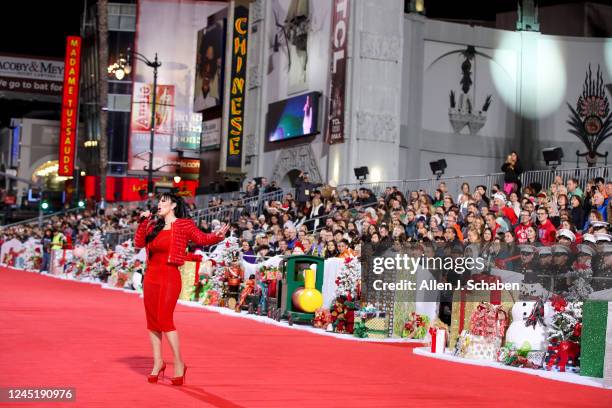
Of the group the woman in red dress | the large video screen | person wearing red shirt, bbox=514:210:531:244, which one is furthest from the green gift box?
the large video screen

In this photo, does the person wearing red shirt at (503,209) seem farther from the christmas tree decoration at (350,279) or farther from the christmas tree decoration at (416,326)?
the christmas tree decoration at (416,326)

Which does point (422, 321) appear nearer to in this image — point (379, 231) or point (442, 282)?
point (442, 282)

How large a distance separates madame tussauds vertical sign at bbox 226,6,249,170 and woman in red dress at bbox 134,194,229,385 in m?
35.5

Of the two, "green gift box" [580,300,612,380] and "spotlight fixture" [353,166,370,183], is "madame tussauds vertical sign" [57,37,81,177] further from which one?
"green gift box" [580,300,612,380]

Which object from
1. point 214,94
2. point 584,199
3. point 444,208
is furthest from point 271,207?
point 214,94

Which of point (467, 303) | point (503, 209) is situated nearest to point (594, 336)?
point (467, 303)

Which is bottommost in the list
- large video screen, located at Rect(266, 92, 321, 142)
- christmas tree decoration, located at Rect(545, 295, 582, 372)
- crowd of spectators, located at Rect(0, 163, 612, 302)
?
christmas tree decoration, located at Rect(545, 295, 582, 372)

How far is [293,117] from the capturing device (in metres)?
41.4

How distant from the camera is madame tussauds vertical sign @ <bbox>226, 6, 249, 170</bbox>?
152ft

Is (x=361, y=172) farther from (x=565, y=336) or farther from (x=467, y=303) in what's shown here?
(x=565, y=336)

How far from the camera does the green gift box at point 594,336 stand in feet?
43.0

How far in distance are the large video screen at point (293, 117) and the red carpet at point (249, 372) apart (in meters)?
21.2

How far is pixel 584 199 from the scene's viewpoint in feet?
66.4

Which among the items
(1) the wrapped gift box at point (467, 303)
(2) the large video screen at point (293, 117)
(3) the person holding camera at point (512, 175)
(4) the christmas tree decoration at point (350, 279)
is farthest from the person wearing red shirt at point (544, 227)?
(2) the large video screen at point (293, 117)
